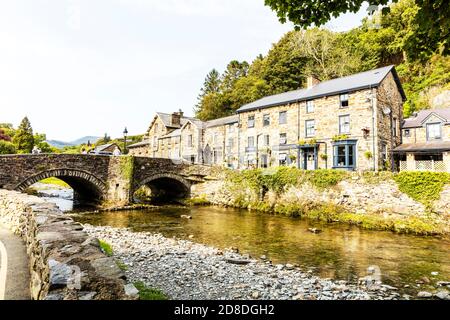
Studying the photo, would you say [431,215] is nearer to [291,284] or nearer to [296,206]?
[296,206]

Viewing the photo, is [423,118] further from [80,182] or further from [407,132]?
[80,182]

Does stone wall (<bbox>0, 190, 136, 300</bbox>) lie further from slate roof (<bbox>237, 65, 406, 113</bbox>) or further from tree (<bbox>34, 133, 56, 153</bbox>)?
tree (<bbox>34, 133, 56, 153</bbox>)

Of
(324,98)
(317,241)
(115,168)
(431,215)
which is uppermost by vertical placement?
(324,98)

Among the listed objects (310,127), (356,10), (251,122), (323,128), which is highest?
(251,122)

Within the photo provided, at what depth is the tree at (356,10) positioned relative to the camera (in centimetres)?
512

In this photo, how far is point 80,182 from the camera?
88.7 ft

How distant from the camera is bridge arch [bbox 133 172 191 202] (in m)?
28.6

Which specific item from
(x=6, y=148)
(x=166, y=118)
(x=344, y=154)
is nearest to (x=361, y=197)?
(x=344, y=154)

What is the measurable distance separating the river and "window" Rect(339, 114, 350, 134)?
11.2 meters

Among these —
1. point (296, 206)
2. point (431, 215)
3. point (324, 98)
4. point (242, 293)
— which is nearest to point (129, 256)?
point (242, 293)

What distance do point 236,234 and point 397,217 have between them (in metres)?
10.7

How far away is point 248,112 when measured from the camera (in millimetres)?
34469

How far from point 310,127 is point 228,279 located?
2391 centimetres
